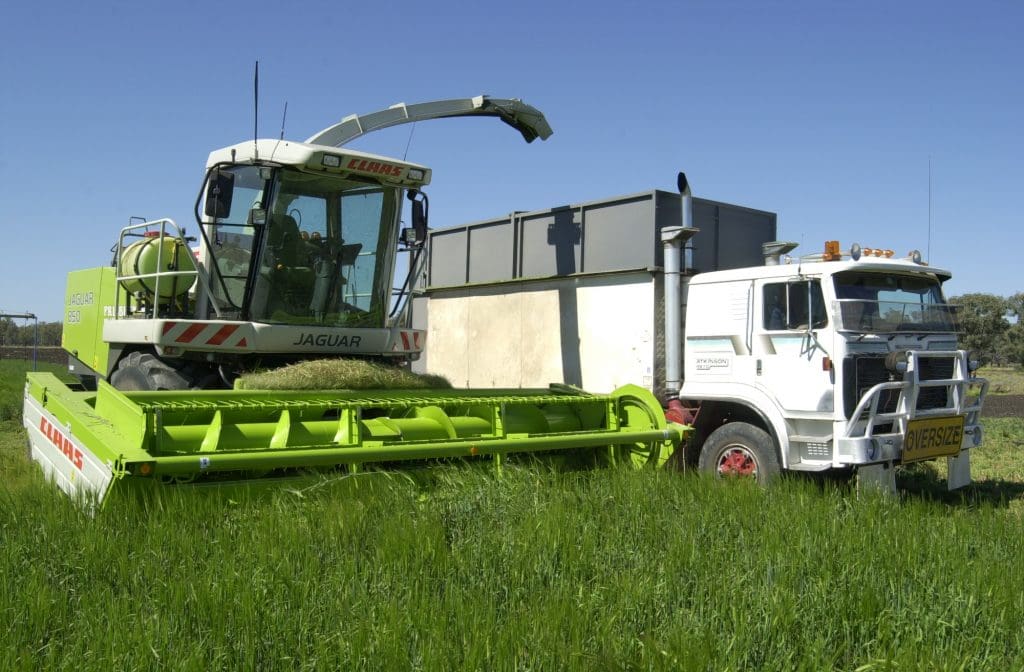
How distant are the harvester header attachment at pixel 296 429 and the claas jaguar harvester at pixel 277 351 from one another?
13 mm

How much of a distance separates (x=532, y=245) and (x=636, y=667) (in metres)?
6.87

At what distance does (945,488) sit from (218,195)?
691 cm

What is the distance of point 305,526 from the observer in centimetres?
405

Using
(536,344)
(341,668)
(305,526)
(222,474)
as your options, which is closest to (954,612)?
(341,668)

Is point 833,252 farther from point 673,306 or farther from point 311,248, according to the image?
point 311,248

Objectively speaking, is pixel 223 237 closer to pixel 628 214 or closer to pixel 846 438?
pixel 628 214

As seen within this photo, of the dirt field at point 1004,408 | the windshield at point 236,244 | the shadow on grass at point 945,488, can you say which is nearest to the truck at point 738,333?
the shadow on grass at point 945,488

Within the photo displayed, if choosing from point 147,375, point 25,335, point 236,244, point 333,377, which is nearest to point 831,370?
point 333,377

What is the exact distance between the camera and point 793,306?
6.68 meters

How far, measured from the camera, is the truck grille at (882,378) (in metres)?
6.25

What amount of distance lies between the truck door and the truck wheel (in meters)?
0.37

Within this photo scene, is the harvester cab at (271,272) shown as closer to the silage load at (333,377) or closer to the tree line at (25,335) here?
the silage load at (333,377)

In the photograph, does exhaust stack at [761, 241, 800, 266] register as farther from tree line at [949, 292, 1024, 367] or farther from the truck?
tree line at [949, 292, 1024, 367]

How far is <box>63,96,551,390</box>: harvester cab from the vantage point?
662 cm
